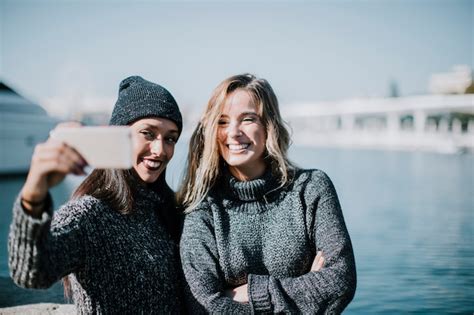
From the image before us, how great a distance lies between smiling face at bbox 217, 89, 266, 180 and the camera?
2898 millimetres

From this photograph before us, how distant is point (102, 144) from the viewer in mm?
1590

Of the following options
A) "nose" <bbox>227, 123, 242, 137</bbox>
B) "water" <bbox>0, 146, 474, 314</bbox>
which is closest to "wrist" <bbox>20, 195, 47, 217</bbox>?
"nose" <bbox>227, 123, 242, 137</bbox>

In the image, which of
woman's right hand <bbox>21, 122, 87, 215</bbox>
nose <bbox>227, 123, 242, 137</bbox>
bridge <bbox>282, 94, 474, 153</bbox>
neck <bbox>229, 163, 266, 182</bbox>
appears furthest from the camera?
bridge <bbox>282, 94, 474, 153</bbox>

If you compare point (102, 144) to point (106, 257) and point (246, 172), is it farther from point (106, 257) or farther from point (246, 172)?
point (246, 172)

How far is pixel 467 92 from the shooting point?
221 feet

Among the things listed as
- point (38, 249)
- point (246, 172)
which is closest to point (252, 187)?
point (246, 172)

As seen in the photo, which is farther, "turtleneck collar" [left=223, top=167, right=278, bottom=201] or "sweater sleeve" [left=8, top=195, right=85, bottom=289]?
"turtleneck collar" [left=223, top=167, right=278, bottom=201]

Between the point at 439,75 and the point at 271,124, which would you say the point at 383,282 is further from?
the point at 439,75

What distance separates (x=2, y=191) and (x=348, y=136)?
165ft

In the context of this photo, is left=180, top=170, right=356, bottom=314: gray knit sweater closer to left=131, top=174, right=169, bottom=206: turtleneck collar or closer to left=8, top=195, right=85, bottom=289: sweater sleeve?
left=131, top=174, right=169, bottom=206: turtleneck collar

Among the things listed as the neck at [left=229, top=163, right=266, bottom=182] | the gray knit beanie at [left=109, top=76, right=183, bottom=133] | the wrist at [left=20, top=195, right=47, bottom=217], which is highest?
the gray knit beanie at [left=109, top=76, right=183, bottom=133]

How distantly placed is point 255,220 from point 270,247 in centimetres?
17

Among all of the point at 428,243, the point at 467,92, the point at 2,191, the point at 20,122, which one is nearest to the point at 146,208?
the point at 428,243

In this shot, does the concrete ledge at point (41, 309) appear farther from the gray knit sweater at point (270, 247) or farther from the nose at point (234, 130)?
the nose at point (234, 130)
